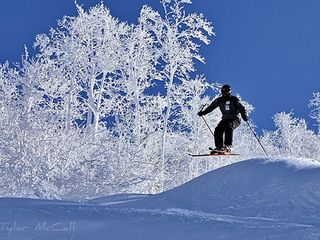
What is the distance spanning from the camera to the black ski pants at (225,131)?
12.5 meters

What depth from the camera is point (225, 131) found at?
12648 mm

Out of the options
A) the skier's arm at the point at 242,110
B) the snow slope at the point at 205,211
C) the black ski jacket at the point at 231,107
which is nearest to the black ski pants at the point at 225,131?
the black ski jacket at the point at 231,107

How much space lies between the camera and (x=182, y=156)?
35.6 metres

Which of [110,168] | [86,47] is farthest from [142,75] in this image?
[110,168]

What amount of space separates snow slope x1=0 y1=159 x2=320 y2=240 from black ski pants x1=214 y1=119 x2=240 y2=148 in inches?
48.2

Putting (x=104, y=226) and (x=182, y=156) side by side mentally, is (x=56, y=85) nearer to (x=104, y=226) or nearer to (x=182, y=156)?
(x=182, y=156)

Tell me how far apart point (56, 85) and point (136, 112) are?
4512 mm

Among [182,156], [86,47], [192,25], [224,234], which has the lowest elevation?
[224,234]

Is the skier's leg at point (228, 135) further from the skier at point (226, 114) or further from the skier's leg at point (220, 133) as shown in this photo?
the skier's leg at point (220, 133)

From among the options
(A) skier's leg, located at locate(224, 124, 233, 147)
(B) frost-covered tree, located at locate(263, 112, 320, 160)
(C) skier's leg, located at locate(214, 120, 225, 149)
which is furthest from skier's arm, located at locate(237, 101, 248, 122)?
(B) frost-covered tree, located at locate(263, 112, 320, 160)

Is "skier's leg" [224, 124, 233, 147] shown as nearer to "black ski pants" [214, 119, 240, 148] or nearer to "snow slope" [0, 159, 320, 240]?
"black ski pants" [214, 119, 240, 148]

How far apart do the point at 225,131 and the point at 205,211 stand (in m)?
2.06

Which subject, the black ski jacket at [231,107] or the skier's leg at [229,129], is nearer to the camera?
the black ski jacket at [231,107]

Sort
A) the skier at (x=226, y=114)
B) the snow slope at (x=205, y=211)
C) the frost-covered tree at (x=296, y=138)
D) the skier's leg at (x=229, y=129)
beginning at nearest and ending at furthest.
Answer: the snow slope at (x=205, y=211) < the skier at (x=226, y=114) < the skier's leg at (x=229, y=129) < the frost-covered tree at (x=296, y=138)
